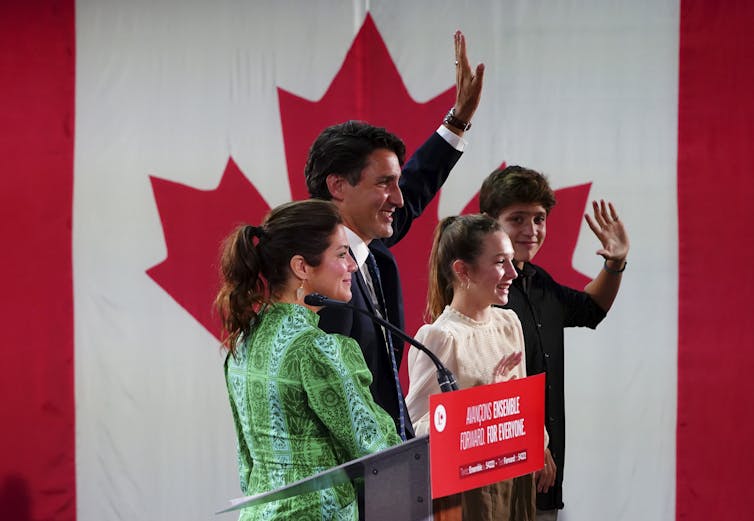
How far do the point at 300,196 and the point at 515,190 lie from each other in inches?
43.3

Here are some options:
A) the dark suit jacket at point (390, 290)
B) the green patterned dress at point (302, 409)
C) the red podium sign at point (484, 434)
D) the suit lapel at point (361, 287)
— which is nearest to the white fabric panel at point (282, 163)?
the dark suit jacket at point (390, 290)

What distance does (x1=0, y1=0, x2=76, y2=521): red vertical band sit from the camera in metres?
3.23

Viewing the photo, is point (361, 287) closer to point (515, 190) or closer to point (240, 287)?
point (240, 287)

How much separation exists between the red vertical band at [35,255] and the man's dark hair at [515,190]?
161 centimetres

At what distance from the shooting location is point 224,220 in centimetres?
327

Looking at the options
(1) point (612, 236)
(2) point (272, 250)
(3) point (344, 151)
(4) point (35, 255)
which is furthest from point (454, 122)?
(4) point (35, 255)

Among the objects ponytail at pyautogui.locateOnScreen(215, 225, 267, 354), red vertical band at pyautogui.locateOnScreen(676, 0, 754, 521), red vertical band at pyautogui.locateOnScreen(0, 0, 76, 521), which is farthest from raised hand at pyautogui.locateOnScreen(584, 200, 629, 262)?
red vertical band at pyautogui.locateOnScreen(0, 0, 76, 521)

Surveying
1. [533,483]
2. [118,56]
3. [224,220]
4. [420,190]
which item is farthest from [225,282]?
[118,56]

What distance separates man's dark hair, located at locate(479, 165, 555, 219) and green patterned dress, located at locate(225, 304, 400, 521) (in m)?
1.01

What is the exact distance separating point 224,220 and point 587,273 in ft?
4.09

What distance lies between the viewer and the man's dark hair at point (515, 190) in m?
2.34

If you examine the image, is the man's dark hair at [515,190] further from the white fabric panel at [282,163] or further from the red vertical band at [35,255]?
the red vertical band at [35,255]

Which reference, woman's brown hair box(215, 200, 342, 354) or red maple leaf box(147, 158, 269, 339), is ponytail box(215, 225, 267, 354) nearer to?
woman's brown hair box(215, 200, 342, 354)

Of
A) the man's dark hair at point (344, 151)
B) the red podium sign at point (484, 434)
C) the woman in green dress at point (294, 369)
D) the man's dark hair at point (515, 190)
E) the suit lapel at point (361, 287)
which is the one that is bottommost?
the red podium sign at point (484, 434)
